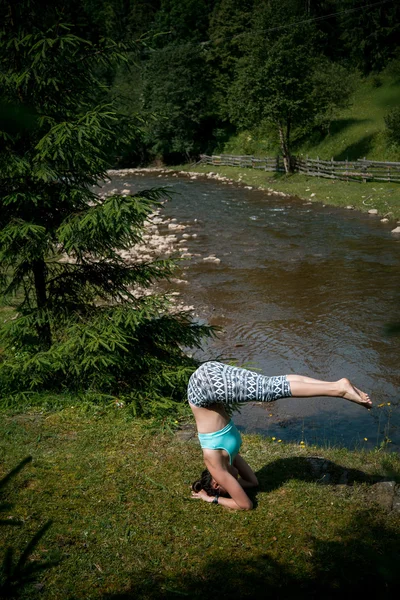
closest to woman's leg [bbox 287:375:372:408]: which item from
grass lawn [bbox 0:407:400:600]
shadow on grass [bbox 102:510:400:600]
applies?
grass lawn [bbox 0:407:400:600]

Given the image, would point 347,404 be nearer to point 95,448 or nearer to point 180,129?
point 95,448

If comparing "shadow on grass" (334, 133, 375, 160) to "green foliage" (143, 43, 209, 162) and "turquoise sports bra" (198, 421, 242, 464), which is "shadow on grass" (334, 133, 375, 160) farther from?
"turquoise sports bra" (198, 421, 242, 464)

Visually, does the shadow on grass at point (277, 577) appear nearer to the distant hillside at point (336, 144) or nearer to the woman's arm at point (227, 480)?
the woman's arm at point (227, 480)

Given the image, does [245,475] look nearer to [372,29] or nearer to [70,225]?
[70,225]

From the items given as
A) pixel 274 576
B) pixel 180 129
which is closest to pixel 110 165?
pixel 274 576

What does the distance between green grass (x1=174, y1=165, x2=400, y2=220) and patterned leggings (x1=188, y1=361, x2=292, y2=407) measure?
20.7 meters

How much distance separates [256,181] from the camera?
38781 mm

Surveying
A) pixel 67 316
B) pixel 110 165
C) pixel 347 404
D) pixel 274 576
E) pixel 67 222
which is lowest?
pixel 347 404

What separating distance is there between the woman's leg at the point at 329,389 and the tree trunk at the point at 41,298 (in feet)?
14.7

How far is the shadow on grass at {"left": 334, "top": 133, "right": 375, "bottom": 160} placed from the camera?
116 ft

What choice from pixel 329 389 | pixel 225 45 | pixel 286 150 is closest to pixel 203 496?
pixel 329 389

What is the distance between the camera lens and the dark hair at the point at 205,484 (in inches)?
208

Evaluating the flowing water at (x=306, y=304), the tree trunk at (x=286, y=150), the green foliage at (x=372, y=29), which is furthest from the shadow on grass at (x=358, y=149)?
the green foliage at (x=372, y=29)

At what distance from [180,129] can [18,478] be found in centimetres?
5250
